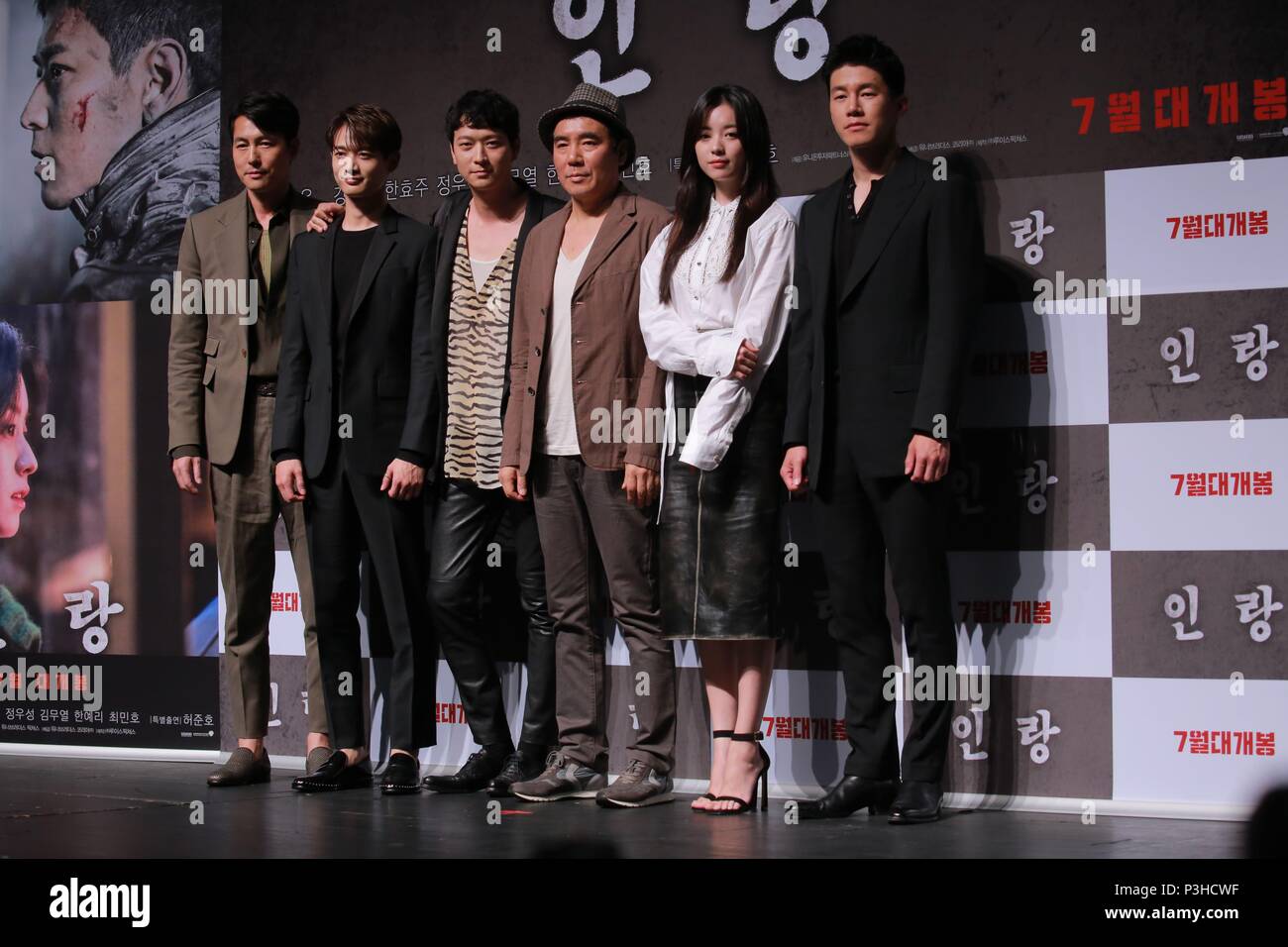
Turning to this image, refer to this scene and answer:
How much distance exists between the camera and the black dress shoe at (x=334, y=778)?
469 cm

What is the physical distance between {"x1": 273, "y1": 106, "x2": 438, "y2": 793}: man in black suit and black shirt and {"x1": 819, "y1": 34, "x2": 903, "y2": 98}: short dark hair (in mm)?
1383

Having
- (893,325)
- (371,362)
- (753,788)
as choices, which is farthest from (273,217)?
(753,788)

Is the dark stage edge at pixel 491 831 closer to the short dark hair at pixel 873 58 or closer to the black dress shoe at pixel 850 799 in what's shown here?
the black dress shoe at pixel 850 799

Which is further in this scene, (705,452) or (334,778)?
(334,778)

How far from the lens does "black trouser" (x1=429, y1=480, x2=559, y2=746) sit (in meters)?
4.66

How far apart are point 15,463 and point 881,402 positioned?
11.4 ft

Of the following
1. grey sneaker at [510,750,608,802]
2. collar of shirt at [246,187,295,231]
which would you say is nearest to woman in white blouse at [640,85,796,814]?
grey sneaker at [510,750,608,802]

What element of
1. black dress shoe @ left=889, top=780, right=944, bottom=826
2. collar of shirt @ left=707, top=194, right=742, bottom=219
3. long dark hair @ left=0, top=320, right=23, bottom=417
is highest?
collar of shirt @ left=707, top=194, right=742, bottom=219

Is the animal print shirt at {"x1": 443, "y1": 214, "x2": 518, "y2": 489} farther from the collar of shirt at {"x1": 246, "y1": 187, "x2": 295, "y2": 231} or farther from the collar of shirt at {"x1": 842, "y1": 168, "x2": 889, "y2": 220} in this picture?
the collar of shirt at {"x1": 842, "y1": 168, "x2": 889, "y2": 220}

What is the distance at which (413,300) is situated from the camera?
4.79m

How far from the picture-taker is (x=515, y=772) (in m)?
4.56

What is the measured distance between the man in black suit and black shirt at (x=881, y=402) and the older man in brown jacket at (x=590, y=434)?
1.59 feet

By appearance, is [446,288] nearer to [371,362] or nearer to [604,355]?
[371,362]
